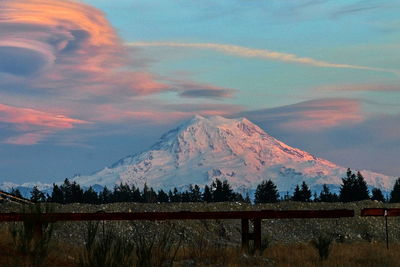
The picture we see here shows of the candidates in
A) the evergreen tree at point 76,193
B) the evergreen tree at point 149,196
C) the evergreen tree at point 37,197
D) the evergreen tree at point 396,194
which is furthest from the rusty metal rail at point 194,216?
the evergreen tree at point 76,193

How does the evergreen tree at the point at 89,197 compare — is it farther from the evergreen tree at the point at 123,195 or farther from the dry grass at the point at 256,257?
the dry grass at the point at 256,257

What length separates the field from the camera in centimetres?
1181

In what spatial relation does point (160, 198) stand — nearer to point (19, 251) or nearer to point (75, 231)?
point (75, 231)

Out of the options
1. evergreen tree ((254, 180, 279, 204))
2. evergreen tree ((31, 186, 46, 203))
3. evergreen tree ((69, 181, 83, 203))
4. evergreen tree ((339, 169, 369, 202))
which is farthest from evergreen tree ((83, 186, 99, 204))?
evergreen tree ((31, 186, 46, 203))

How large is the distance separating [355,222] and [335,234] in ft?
11.2

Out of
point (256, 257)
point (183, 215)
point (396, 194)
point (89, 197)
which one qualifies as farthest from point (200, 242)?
point (89, 197)

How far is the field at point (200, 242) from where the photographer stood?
1181 centimetres

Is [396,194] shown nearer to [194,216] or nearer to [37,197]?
[37,197]

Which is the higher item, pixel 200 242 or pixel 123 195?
pixel 123 195

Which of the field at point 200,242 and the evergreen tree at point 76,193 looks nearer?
the field at point 200,242

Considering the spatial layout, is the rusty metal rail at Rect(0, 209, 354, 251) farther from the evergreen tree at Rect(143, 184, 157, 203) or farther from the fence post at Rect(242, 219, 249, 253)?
the evergreen tree at Rect(143, 184, 157, 203)

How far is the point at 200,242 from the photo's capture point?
16578 millimetres

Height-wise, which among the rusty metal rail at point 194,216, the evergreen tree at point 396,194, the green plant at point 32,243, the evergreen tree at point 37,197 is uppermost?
the evergreen tree at point 396,194

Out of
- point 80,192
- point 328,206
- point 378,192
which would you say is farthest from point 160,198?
point 328,206
